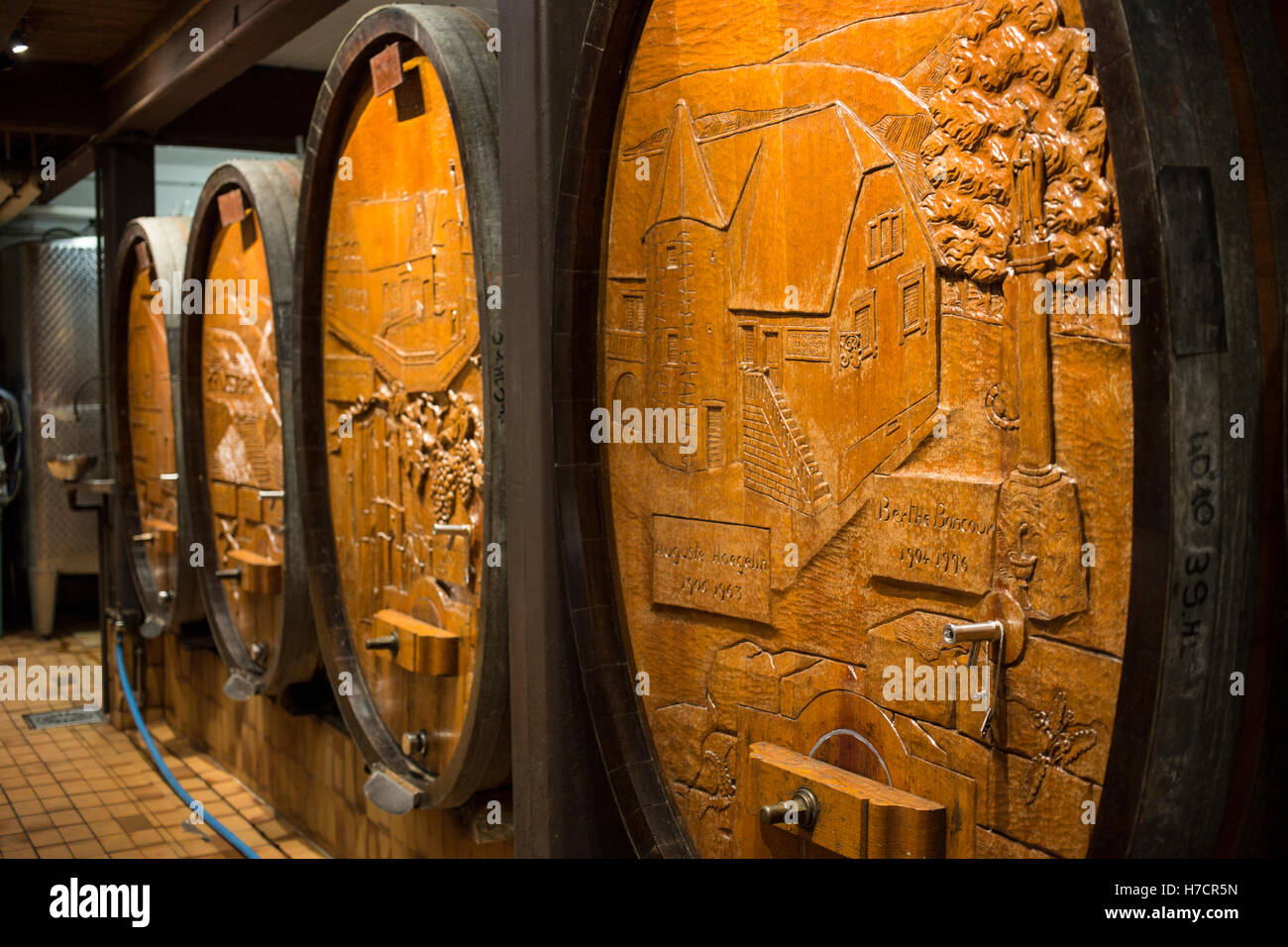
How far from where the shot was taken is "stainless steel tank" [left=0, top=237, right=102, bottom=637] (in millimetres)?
8242

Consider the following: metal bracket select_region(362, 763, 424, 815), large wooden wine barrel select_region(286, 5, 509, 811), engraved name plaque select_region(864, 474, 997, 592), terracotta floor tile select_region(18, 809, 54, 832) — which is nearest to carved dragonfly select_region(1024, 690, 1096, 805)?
engraved name plaque select_region(864, 474, 997, 592)

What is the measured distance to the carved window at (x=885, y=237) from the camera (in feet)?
4.34

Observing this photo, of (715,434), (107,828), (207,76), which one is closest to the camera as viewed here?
(715,434)

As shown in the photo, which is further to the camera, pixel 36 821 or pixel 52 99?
pixel 52 99

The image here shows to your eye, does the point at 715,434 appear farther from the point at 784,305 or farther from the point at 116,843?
the point at 116,843

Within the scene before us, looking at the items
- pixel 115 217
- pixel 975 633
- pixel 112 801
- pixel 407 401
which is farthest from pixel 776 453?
pixel 115 217

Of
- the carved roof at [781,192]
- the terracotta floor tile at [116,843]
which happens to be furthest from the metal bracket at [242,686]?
the carved roof at [781,192]

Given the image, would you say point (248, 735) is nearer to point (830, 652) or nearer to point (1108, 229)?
point (830, 652)

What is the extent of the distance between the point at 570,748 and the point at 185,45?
365 centimetres

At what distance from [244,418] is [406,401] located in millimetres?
1501

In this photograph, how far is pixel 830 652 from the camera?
1.46 m

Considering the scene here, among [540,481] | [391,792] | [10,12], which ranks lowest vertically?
[391,792]

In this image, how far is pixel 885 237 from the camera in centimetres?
134

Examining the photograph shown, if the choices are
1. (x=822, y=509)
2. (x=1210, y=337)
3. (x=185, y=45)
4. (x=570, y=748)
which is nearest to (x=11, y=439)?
(x=185, y=45)
